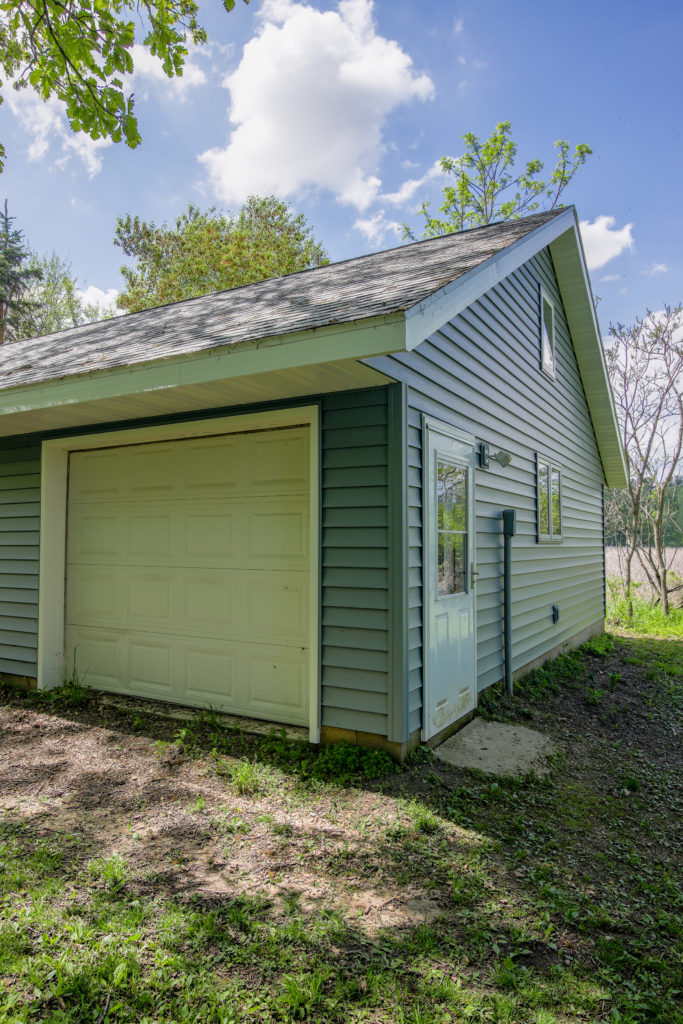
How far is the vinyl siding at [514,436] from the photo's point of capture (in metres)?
4.11

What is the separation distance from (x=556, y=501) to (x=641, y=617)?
19.8 feet

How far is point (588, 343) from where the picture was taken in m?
8.92

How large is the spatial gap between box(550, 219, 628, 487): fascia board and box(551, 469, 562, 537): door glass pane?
2.25 meters

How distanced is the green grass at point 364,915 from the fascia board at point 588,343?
635 cm

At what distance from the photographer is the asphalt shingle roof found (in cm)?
338

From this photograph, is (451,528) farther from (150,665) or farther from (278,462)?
(150,665)

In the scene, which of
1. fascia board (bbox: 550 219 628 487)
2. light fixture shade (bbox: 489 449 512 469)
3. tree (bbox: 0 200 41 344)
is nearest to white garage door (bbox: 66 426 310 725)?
light fixture shade (bbox: 489 449 512 469)

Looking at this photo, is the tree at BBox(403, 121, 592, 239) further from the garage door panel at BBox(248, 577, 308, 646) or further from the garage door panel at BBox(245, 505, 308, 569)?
the garage door panel at BBox(248, 577, 308, 646)

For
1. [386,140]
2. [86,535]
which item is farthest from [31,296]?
[86,535]

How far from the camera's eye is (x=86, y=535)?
557 cm

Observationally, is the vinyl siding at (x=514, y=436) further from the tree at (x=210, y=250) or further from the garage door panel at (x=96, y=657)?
the tree at (x=210, y=250)

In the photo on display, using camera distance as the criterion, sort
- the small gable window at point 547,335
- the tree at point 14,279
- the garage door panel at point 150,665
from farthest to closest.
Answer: the tree at point 14,279, the small gable window at point 547,335, the garage door panel at point 150,665

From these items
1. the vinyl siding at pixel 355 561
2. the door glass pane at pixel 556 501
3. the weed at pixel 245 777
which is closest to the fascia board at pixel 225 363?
the vinyl siding at pixel 355 561

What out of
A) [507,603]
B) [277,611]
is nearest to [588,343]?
[507,603]
